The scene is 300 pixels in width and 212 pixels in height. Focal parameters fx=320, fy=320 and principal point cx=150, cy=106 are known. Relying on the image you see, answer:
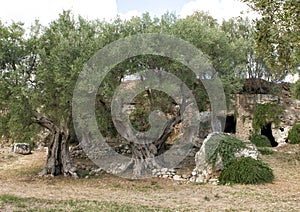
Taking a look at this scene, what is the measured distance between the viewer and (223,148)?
15.8 meters

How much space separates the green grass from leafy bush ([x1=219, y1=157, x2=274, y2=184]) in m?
5.65

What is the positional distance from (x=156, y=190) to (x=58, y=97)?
652 cm

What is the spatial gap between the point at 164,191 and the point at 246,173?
391 cm

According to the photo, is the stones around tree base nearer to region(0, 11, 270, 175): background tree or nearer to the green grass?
region(0, 11, 270, 175): background tree

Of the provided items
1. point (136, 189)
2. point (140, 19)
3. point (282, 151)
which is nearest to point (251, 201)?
point (136, 189)

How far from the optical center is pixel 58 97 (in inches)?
616

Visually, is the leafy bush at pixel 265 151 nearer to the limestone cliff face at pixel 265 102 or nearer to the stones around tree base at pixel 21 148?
the limestone cliff face at pixel 265 102

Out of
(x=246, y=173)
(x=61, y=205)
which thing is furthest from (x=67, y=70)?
(x=246, y=173)

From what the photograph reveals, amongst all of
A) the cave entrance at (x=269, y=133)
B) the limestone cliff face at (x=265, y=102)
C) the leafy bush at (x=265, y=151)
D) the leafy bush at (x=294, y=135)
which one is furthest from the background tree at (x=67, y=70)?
the cave entrance at (x=269, y=133)

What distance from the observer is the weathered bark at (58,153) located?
17156 millimetres

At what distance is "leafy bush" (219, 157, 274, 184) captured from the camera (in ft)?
47.3

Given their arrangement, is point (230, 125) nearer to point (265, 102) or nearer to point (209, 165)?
point (265, 102)

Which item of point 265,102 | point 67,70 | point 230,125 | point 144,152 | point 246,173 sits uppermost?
point 265,102

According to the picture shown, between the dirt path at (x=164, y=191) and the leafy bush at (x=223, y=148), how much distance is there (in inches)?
70.3
